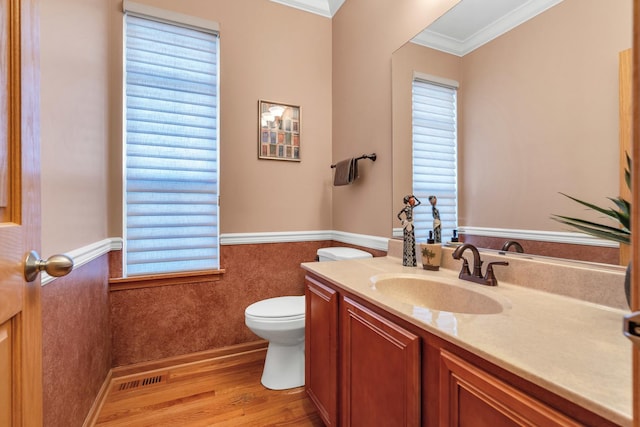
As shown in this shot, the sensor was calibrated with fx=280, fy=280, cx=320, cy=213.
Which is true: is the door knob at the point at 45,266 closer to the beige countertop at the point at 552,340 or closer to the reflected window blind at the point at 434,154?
the beige countertop at the point at 552,340

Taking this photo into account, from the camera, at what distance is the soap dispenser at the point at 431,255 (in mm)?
1379

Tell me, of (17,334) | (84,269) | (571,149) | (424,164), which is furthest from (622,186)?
(84,269)

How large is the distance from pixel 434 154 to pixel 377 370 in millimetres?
1142

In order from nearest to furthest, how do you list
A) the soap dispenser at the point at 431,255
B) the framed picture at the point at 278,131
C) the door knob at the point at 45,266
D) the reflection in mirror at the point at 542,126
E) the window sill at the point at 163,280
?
the door knob at the point at 45,266
the reflection in mirror at the point at 542,126
the soap dispenser at the point at 431,255
the window sill at the point at 163,280
the framed picture at the point at 278,131

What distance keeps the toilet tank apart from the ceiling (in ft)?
4.13

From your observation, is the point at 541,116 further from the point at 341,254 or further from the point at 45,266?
the point at 45,266

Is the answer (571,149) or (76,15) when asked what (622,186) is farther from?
(76,15)

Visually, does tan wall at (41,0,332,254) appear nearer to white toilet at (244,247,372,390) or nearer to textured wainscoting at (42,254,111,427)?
textured wainscoting at (42,254,111,427)

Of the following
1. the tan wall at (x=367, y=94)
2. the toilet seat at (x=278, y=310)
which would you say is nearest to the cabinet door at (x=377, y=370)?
the toilet seat at (x=278, y=310)

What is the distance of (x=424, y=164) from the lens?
1608mm

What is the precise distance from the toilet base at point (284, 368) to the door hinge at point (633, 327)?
1724 millimetres

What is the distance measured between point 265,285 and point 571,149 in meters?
1.97

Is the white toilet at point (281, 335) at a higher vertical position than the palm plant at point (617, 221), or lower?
lower

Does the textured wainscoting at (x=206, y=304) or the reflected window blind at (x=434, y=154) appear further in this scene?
the textured wainscoting at (x=206, y=304)
